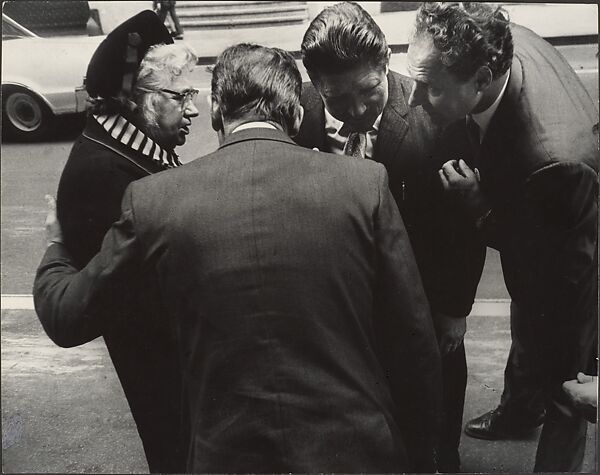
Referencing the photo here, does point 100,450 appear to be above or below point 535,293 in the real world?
below

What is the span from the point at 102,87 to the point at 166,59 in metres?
0.22

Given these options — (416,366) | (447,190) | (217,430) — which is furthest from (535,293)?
(217,430)

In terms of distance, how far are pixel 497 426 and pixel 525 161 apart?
3.07 ft

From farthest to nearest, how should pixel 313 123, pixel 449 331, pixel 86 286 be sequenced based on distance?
pixel 449 331
pixel 313 123
pixel 86 286

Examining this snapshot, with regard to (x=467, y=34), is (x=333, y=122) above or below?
below

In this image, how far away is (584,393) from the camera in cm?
247

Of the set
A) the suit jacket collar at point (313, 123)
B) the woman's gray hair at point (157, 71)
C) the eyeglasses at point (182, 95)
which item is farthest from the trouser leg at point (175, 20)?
the suit jacket collar at point (313, 123)

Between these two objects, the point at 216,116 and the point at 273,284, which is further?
the point at 216,116

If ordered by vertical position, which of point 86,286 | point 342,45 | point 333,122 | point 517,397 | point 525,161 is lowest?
point 517,397

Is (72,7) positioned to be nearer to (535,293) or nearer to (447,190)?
(447,190)

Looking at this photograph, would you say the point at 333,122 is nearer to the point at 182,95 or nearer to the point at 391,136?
the point at 391,136

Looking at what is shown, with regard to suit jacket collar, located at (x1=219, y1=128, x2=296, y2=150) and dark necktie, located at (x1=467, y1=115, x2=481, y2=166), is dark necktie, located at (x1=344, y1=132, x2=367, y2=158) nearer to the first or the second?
dark necktie, located at (x1=467, y1=115, x2=481, y2=166)

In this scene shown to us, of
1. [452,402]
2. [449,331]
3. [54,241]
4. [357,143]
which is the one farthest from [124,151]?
[452,402]

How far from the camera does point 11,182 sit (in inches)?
97.3
